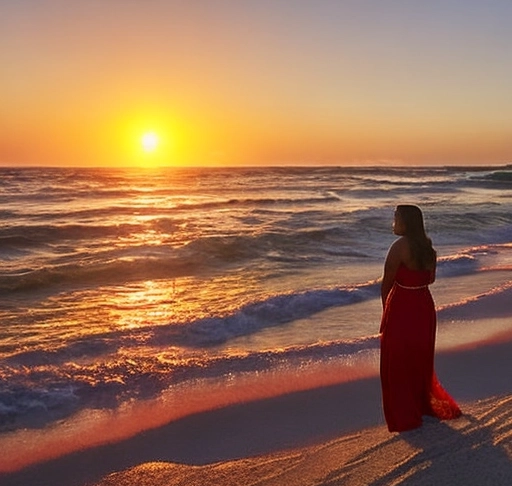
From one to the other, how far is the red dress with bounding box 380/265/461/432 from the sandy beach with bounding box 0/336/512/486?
0.14 m

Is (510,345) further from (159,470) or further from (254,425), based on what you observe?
(159,470)

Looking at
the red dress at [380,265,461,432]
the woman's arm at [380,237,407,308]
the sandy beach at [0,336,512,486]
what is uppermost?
the woman's arm at [380,237,407,308]

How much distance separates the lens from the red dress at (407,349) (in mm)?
4730

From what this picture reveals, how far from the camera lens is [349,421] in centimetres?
531

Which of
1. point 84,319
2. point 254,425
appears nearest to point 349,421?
point 254,425

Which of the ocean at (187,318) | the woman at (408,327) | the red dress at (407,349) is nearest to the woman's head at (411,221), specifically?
the woman at (408,327)

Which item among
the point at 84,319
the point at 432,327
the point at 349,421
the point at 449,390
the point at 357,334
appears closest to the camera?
the point at 432,327

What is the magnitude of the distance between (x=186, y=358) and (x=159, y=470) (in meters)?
2.78

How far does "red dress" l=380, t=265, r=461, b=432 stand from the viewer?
473cm

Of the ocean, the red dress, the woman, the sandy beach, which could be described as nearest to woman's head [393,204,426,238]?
the woman

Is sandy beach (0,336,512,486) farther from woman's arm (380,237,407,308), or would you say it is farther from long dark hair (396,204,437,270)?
long dark hair (396,204,437,270)

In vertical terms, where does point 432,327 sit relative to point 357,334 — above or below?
above

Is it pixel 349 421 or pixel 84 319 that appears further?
pixel 84 319

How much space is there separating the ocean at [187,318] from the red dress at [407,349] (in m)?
1.52
